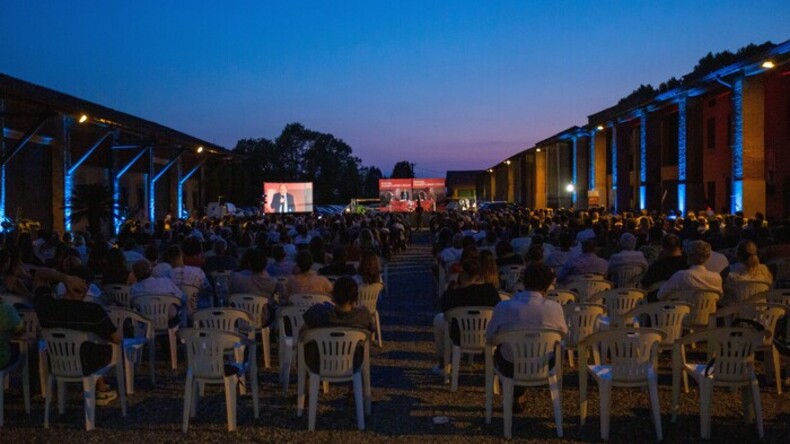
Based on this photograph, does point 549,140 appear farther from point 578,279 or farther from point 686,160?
point 578,279

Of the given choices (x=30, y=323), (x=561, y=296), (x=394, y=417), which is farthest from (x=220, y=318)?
(x=561, y=296)

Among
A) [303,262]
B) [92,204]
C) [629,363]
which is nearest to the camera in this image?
[629,363]

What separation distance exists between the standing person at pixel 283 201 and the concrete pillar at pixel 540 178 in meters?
19.3

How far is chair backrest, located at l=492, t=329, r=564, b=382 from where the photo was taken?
639 cm

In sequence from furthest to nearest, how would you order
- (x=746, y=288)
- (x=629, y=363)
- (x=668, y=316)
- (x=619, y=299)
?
(x=619, y=299)
(x=746, y=288)
(x=668, y=316)
(x=629, y=363)

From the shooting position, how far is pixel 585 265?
10.6 m

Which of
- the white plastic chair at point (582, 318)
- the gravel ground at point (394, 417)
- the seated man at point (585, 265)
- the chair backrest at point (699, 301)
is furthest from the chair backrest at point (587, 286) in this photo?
the white plastic chair at point (582, 318)

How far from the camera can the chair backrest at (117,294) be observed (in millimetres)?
9422

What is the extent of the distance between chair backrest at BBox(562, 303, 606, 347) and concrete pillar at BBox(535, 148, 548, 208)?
161 feet

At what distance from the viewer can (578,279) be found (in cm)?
983

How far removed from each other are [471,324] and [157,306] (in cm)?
350

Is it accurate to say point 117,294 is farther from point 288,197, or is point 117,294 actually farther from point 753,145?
point 288,197

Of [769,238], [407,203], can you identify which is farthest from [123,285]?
[407,203]

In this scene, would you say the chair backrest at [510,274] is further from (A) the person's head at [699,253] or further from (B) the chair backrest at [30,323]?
(B) the chair backrest at [30,323]
